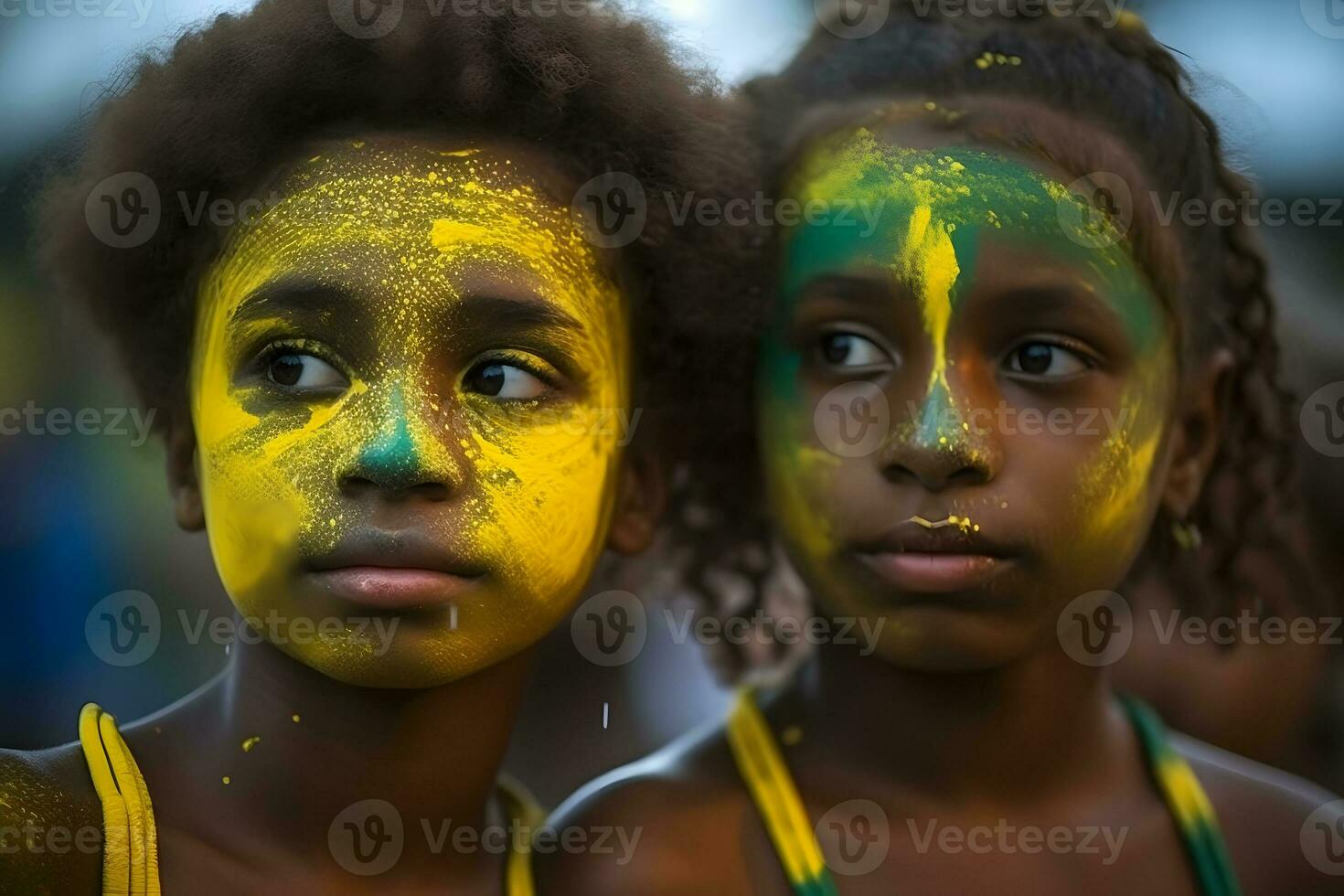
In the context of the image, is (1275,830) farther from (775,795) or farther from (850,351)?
(850,351)

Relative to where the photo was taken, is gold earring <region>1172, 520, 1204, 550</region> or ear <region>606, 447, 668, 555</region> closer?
ear <region>606, 447, 668, 555</region>

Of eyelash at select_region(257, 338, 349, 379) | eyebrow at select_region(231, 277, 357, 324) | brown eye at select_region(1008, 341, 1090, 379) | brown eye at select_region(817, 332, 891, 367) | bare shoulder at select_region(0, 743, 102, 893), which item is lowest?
bare shoulder at select_region(0, 743, 102, 893)

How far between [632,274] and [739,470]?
387 millimetres

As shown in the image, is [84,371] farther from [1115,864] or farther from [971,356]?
[1115,864]

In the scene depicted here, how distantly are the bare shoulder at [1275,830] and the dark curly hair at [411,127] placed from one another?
3.02ft

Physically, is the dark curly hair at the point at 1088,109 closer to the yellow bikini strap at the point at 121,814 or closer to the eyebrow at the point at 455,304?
the eyebrow at the point at 455,304

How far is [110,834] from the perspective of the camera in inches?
60.8

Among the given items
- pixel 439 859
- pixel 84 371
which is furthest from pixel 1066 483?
pixel 84 371

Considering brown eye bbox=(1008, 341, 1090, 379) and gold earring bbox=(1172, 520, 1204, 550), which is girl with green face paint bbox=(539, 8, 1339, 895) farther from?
gold earring bbox=(1172, 520, 1204, 550)

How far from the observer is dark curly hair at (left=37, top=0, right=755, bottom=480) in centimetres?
161

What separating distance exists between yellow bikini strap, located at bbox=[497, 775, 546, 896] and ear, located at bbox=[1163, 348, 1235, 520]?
37.7 inches

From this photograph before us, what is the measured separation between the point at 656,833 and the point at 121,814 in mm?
622

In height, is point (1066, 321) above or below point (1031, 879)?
above

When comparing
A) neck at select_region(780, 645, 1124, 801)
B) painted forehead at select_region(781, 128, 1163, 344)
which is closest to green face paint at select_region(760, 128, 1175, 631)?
painted forehead at select_region(781, 128, 1163, 344)
